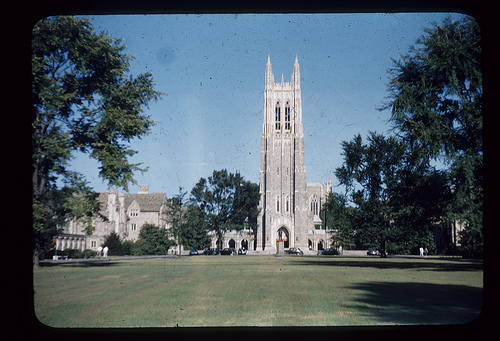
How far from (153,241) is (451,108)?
1396 centimetres

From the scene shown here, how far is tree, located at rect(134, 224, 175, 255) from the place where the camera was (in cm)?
2023

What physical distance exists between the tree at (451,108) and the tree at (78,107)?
10099mm

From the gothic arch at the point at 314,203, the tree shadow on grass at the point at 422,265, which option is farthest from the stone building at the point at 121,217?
the gothic arch at the point at 314,203

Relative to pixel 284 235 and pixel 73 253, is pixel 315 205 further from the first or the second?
pixel 73 253

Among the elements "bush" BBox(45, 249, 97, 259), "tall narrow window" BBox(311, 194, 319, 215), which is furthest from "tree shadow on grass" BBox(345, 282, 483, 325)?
"tall narrow window" BBox(311, 194, 319, 215)

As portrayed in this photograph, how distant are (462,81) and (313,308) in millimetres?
11842

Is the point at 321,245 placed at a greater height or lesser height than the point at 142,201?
lesser

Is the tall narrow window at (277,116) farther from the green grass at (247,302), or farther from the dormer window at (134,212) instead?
the green grass at (247,302)

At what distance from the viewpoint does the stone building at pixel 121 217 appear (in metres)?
18.0

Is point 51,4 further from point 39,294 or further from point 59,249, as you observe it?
point 59,249

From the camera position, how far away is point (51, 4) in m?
5.57

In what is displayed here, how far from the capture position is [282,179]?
239 feet

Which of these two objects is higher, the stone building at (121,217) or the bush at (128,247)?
the stone building at (121,217)

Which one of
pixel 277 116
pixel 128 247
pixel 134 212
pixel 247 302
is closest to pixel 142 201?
pixel 134 212
